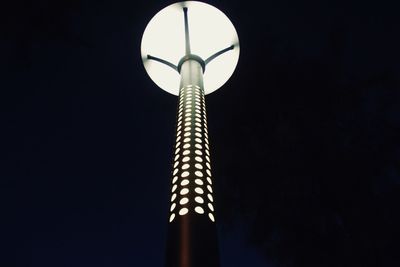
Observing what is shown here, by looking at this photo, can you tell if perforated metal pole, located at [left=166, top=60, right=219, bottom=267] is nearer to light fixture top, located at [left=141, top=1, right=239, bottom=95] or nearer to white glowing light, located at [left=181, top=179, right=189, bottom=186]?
white glowing light, located at [left=181, top=179, right=189, bottom=186]

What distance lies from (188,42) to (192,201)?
1.99m

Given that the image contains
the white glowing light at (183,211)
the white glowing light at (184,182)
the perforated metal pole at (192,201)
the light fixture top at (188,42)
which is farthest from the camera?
the light fixture top at (188,42)

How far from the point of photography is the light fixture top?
11.1 feet

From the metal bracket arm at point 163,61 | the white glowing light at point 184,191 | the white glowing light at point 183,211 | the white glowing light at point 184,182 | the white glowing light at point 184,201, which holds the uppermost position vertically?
the metal bracket arm at point 163,61

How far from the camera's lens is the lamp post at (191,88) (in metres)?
1.57

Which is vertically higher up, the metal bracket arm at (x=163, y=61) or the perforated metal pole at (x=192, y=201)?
the metal bracket arm at (x=163, y=61)

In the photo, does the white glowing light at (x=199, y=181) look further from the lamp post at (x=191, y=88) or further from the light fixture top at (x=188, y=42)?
the light fixture top at (x=188, y=42)

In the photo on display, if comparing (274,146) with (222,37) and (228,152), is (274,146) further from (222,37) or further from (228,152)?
(222,37)

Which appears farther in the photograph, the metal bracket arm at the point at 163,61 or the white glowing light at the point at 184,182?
the metal bracket arm at the point at 163,61

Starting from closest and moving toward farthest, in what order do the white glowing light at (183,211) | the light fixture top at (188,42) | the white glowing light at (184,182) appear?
the white glowing light at (183,211), the white glowing light at (184,182), the light fixture top at (188,42)

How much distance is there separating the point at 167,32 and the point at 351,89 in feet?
19.0

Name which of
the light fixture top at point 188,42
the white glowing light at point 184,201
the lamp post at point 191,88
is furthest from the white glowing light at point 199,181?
the light fixture top at point 188,42

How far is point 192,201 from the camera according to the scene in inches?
66.5

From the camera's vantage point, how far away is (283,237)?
7.00 metres
